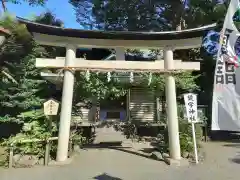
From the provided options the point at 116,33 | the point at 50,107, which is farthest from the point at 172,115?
the point at 50,107

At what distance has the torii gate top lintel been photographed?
9109mm

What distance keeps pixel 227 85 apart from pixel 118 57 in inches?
208

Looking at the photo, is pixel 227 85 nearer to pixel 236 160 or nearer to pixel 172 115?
pixel 172 115

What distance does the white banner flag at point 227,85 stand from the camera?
16.0ft

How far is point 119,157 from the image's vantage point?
10.3m

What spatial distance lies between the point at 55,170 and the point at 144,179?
2.87 meters

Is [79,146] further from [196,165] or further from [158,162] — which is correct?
[196,165]

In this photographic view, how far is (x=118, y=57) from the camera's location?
9.77 metres

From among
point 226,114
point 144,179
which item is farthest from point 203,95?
point 226,114

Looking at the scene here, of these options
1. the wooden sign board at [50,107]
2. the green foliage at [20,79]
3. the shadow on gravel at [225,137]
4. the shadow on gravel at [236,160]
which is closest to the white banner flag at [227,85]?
the shadow on gravel at [236,160]

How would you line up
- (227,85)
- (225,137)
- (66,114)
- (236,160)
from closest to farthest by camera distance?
(227,85)
(66,114)
(236,160)
(225,137)

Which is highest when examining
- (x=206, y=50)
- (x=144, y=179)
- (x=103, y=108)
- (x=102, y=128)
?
(x=206, y=50)

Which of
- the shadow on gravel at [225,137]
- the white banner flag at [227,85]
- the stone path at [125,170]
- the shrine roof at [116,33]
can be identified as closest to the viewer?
the white banner flag at [227,85]

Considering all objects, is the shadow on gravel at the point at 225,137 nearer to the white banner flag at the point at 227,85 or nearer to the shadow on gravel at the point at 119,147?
the shadow on gravel at the point at 119,147
